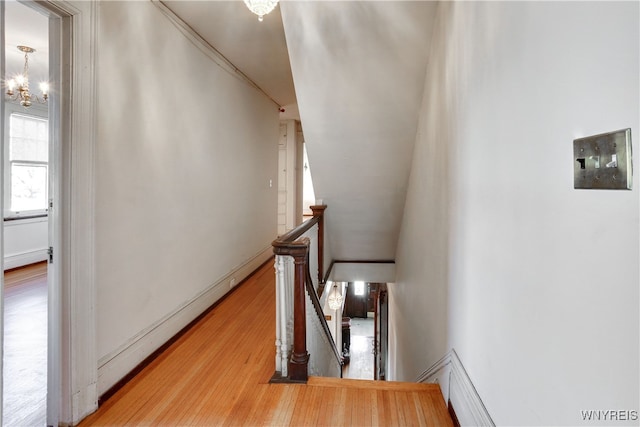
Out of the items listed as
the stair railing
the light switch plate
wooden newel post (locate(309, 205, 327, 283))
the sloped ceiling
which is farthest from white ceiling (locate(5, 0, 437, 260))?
the light switch plate

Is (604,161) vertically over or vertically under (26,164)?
under

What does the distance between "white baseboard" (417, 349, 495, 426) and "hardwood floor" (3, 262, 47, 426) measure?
7.40 ft

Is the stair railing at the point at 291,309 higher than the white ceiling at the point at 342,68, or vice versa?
the white ceiling at the point at 342,68

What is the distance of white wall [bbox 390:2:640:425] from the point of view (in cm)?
74

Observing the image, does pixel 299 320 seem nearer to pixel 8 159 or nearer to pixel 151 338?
pixel 151 338

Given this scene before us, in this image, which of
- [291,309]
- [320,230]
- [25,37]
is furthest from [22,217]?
[291,309]

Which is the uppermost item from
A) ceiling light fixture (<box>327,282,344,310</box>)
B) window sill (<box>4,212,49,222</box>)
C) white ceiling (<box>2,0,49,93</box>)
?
white ceiling (<box>2,0,49,93</box>)

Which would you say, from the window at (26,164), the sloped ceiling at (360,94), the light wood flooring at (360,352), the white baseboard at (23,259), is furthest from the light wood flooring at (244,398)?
the light wood flooring at (360,352)

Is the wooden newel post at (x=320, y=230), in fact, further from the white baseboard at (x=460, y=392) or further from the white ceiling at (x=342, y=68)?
the white baseboard at (x=460, y=392)

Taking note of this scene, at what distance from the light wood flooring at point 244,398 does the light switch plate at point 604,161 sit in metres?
1.62

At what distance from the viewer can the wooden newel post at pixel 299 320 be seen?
2275 millimetres

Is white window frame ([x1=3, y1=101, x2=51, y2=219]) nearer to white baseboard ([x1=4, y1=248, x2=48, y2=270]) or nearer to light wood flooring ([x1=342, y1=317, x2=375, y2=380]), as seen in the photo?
white baseboard ([x1=4, y1=248, x2=48, y2=270])

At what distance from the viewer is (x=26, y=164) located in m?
5.90

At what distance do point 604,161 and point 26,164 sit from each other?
7550mm
